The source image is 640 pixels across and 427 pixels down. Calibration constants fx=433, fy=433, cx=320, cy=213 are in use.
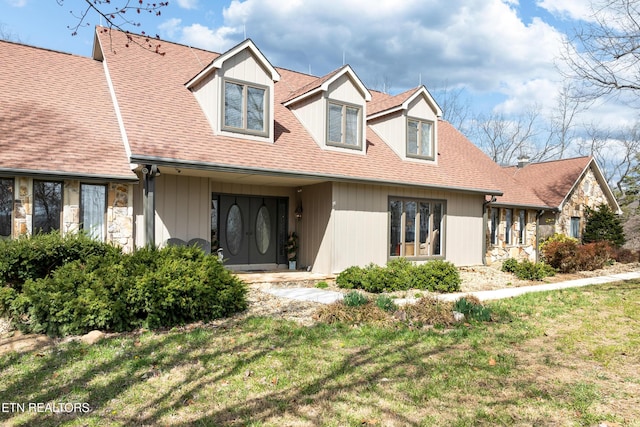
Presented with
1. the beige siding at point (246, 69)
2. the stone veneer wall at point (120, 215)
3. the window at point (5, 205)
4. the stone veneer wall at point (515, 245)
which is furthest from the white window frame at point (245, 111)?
the stone veneer wall at point (515, 245)

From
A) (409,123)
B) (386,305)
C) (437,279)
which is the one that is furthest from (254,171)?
(409,123)

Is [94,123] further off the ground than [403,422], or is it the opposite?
[94,123]

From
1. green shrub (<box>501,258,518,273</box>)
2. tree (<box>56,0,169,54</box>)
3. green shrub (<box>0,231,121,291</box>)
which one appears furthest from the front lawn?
green shrub (<box>501,258,518,273</box>)

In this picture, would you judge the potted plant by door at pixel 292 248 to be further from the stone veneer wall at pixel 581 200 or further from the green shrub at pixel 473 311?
the stone veneer wall at pixel 581 200

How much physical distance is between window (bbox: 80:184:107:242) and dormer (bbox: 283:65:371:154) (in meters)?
5.78

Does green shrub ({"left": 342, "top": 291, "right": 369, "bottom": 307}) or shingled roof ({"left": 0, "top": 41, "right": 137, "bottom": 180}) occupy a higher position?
shingled roof ({"left": 0, "top": 41, "right": 137, "bottom": 180})

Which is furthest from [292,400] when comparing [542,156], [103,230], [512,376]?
[542,156]

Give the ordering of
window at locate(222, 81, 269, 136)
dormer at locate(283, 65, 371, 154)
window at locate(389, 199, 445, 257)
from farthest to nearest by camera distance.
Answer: window at locate(389, 199, 445, 257) → dormer at locate(283, 65, 371, 154) → window at locate(222, 81, 269, 136)

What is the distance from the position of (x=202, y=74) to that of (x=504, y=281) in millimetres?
9924

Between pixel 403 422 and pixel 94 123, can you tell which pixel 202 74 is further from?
pixel 403 422

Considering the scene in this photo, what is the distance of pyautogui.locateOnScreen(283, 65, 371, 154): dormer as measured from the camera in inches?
482

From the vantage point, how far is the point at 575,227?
20.1 m

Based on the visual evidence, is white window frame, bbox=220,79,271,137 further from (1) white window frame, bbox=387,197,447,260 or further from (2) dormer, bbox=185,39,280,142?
(1) white window frame, bbox=387,197,447,260

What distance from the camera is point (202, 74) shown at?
11.1 meters
